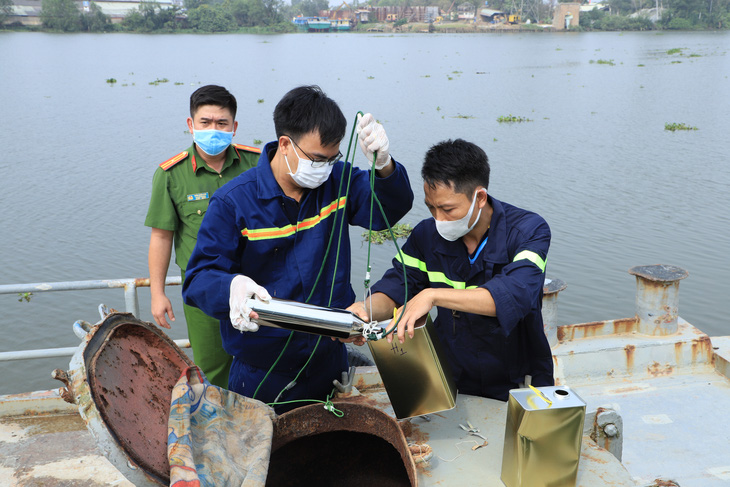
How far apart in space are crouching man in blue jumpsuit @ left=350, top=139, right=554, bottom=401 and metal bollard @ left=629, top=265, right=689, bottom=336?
303cm

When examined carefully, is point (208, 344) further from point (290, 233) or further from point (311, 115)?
point (311, 115)

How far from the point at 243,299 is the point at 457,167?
898mm

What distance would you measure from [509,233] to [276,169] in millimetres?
923

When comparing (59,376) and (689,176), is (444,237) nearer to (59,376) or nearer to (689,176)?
(59,376)

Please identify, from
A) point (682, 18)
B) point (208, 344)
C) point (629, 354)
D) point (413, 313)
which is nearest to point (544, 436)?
point (413, 313)

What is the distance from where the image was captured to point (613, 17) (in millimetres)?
83500

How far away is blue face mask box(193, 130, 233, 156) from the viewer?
11.5 feet

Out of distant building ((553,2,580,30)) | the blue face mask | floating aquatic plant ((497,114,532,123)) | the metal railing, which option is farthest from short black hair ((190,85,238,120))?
distant building ((553,2,580,30))

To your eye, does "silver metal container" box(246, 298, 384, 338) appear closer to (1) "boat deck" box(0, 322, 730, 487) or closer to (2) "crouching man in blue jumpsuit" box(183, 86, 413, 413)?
(2) "crouching man in blue jumpsuit" box(183, 86, 413, 413)

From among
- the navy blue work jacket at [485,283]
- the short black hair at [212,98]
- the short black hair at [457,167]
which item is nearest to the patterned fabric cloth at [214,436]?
the navy blue work jacket at [485,283]

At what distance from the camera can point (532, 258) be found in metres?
2.38

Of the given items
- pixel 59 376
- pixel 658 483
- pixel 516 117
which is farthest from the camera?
pixel 516 117

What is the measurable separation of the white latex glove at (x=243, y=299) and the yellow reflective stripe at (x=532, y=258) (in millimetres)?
908

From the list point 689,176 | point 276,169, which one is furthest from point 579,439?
point 689,176
